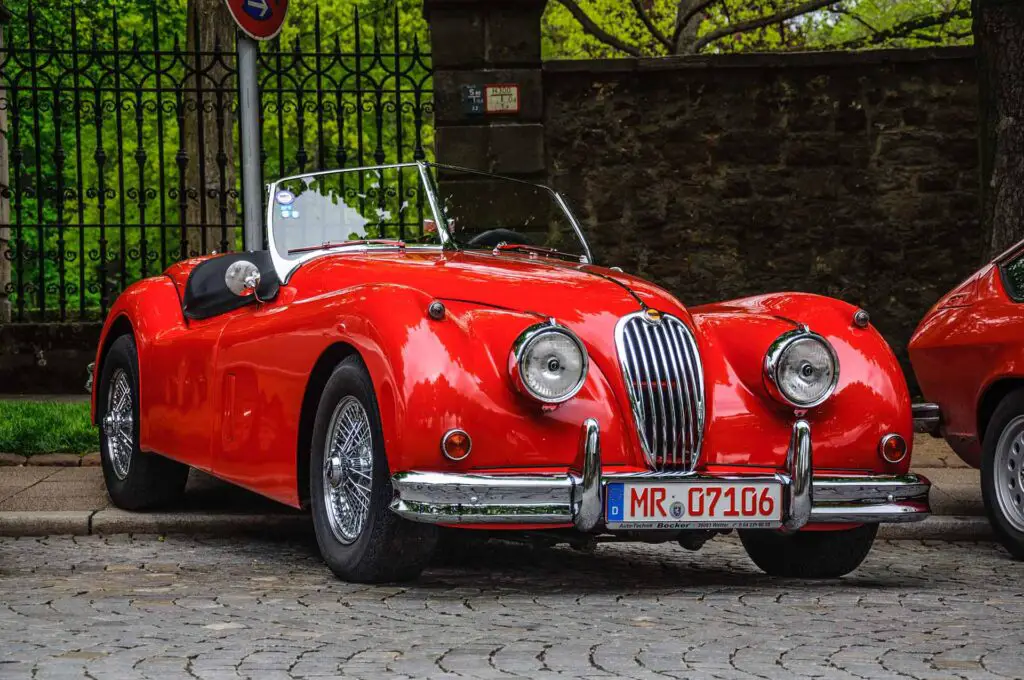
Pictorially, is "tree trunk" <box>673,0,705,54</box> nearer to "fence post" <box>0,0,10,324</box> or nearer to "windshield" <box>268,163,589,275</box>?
"fence post" <box>0,0,10,324</box>

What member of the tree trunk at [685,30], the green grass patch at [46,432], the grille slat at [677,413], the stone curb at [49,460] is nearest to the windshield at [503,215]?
the grille slat at [677,413]

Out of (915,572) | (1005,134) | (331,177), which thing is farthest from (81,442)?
(1005,134)

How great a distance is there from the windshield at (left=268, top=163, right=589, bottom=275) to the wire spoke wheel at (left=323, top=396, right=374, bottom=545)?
3.91 ft

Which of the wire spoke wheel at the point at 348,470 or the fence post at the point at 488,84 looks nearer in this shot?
the wire spoke wheel at the point at 348,470

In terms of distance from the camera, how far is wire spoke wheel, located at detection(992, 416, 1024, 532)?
6.83 meters

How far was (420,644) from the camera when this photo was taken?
4637 mm

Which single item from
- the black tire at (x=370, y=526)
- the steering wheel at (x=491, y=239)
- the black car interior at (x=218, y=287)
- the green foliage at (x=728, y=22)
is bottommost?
the black tire at (x=370, y=526)

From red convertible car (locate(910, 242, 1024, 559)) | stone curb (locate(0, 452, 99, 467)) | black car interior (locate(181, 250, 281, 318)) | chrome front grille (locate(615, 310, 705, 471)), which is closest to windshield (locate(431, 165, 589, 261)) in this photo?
black car interior (locate(181, 250, 281, 318))

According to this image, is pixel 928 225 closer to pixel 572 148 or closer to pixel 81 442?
pixel 572 148

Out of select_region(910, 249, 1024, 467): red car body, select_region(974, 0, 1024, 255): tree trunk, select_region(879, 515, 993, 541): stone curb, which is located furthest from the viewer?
select_region(974, 0, 1024, 255): tree trunk

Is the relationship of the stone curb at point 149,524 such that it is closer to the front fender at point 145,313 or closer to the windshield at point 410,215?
the front fender at point 145,313

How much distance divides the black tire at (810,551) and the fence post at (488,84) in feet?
20.8

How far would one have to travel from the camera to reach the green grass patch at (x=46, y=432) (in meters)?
9.18

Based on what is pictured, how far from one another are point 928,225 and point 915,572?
6.98m
